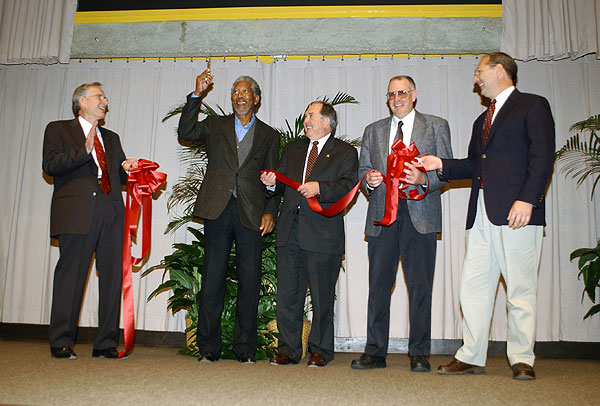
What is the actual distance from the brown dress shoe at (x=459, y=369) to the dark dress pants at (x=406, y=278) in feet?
0.72

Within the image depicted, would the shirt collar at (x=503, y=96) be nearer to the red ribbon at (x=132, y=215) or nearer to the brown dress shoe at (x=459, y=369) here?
the brown dress shoe at (x=459, y=369)

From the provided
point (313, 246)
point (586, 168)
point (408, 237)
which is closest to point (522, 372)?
point (408, 237)

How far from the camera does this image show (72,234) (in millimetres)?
3436

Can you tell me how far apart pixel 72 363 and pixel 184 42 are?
336 cm

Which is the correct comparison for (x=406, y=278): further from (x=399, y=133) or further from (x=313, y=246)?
(x=399, y=133)

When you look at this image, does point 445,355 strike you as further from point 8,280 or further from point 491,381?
point 8,280

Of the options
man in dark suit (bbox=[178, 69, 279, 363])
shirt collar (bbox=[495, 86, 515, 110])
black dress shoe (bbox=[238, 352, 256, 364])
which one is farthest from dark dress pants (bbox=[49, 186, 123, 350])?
shirt collar (bbox=[495, 86, 515, 110])

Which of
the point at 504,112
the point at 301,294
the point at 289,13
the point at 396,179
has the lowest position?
the point at 301,294

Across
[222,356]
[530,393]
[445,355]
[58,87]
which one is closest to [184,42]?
[58,87]

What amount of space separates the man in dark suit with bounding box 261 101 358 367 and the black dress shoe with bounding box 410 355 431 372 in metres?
0.56

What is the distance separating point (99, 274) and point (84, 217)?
416mm

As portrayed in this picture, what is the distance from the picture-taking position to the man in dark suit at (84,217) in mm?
3389

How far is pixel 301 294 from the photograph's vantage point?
3547 millimetres

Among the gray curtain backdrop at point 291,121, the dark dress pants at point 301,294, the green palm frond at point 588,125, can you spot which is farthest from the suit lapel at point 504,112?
the gray curtain backdrop at point 291,121
